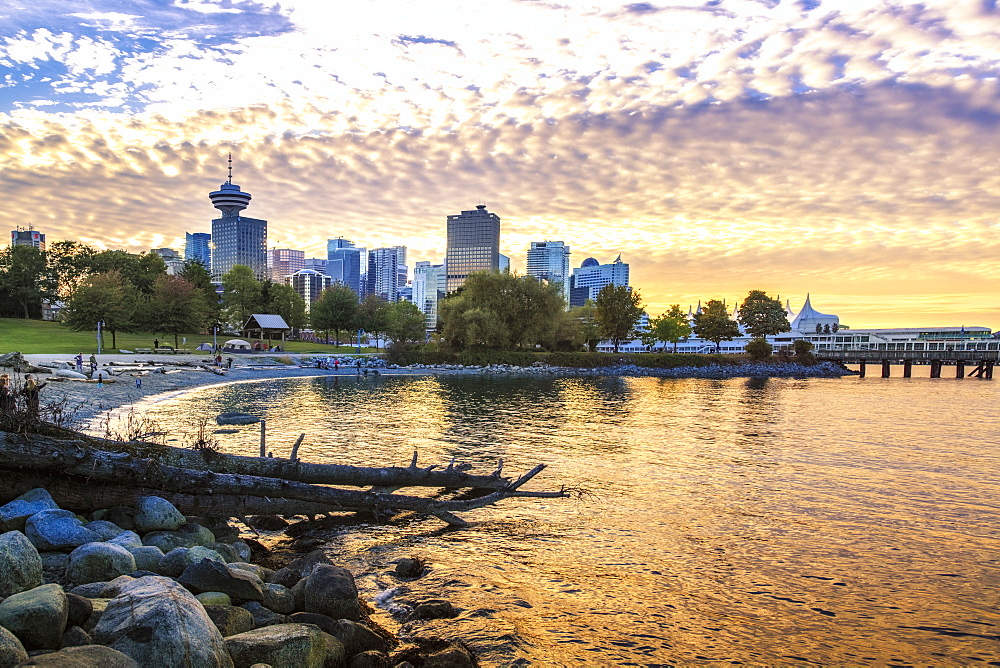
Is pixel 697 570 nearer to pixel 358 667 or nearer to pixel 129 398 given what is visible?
pixel 358 667

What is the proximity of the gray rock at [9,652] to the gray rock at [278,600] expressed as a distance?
362 centimetres

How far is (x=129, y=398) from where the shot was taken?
3669 centimetres

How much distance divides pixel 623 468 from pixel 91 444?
54.1 feet

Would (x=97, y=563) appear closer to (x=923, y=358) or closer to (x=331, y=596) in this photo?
(x=331, y=596)

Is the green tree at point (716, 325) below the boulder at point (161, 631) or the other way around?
the other way around

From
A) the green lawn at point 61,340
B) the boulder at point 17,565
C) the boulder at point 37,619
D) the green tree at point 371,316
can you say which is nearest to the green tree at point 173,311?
the green lawn at point 61,340

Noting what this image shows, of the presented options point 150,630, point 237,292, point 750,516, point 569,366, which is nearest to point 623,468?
point 750,516

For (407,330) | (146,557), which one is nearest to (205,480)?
(146,557)

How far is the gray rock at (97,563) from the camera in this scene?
770 cm

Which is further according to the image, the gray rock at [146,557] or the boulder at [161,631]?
the gray rock at [146,557]

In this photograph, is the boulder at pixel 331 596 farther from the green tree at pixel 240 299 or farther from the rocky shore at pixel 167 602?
the green tree at pixel 240 299

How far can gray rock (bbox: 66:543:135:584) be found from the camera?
25.3ft

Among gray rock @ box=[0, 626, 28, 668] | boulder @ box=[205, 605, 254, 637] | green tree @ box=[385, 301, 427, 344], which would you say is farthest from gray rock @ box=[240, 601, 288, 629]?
green tree @ box=[385, 301, 427, 344]

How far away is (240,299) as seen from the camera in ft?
379
